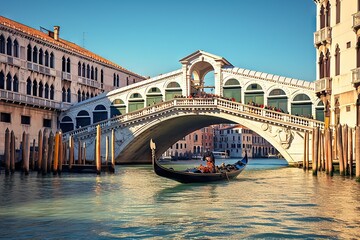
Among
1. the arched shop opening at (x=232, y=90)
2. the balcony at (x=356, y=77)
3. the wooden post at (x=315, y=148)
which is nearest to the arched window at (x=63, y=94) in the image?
the arched shop opening at (x=232, y=90)

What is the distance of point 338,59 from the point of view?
70.5ft

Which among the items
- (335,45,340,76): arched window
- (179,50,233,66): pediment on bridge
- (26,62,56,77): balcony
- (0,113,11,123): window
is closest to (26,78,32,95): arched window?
(26,62,56,77): balcony

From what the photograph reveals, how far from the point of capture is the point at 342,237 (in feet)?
24.2

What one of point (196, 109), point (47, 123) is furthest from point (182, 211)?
point (47, 123)

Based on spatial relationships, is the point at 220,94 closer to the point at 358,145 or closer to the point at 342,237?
the point at 358,145

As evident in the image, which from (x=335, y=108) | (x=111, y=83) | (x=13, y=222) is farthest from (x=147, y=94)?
(x=13, y=222)

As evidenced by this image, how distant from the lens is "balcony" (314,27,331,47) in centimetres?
2222

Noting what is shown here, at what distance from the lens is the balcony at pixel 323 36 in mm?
22219

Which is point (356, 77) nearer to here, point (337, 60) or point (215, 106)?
point (337, 60)

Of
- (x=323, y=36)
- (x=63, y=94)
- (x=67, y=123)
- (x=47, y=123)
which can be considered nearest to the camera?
(x=323, y=36)

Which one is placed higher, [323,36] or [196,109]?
[323,36]

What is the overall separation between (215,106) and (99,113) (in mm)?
7731

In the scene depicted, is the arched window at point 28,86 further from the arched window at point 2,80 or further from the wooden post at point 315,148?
the wooden post at point 315,148

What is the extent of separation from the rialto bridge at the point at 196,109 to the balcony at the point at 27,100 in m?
1.52
